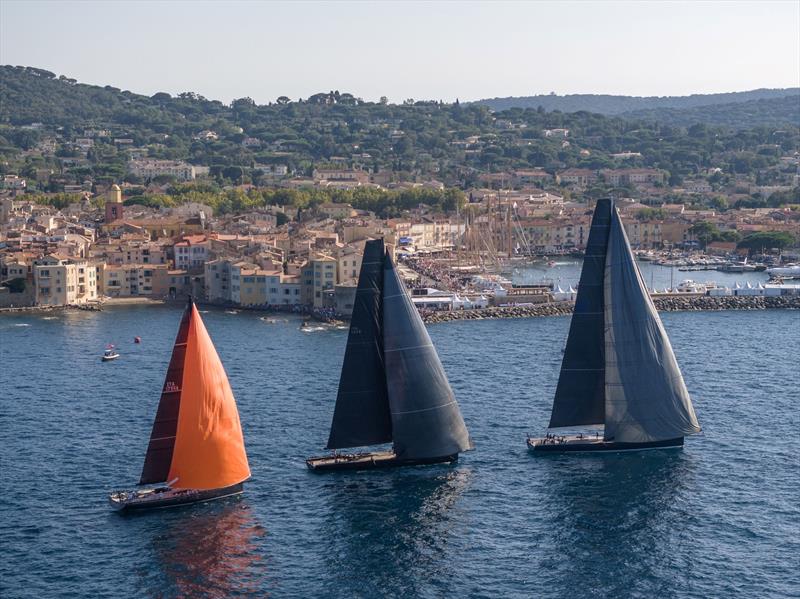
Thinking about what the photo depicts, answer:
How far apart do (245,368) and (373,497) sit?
1618cm

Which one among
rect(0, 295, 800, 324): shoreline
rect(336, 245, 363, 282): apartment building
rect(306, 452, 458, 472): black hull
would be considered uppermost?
rect(336, 245, 363, 282): apartment building

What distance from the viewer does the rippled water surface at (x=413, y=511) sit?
23.3 metres

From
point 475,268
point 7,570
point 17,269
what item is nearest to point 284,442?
point 7,570

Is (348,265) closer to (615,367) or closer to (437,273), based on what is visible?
(437,273)

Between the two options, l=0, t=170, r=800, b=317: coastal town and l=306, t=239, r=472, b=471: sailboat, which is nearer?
l=306, t=239, r=472, b=471: sailboat

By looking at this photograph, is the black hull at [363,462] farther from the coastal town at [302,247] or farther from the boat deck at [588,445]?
the coastal town at [302,247]

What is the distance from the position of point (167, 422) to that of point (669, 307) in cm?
3806

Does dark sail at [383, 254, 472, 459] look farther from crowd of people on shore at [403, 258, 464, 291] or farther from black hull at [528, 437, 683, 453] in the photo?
crowd of people on shore at [403, 258, 464, 291]

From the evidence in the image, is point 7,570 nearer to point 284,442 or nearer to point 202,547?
point 202,547

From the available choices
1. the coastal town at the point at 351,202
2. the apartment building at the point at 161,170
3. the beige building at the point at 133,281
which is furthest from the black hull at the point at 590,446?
the apartment building at the point at 161,170

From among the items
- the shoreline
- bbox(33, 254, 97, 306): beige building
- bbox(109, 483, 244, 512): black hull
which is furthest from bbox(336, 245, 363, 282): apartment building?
bbox(109, 483, 244, 512): black hull

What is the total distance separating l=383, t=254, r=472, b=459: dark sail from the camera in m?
29.0

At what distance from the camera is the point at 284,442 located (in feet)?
105

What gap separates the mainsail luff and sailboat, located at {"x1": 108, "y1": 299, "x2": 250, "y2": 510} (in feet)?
28.8
